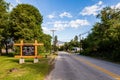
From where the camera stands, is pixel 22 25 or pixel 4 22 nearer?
pixel 4 22

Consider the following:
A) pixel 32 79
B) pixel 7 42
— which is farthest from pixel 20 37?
pixel 32 79

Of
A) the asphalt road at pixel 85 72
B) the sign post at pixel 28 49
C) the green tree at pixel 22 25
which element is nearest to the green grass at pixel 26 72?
the asphalt road at pixel 85 72

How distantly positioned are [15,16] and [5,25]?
322cm

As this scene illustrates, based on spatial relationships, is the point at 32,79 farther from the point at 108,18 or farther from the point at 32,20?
the point at 108,18

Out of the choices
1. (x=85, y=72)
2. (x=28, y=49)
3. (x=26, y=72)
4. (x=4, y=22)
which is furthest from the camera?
(x=4, y=22)

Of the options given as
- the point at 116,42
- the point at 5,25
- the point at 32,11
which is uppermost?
the point at 32,11

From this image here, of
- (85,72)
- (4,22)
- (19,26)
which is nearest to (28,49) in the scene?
(85,72)

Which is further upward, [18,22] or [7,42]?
[18,22]

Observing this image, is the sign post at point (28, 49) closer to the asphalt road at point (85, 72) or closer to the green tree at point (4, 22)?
the asphalt road at point (85, 72)

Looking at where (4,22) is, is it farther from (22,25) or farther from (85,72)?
(85,72)

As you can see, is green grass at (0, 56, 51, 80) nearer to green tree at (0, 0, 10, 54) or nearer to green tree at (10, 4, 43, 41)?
green tree at (0, 0, 10, 54)

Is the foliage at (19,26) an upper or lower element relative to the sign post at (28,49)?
Answer: upper

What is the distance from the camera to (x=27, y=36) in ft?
174

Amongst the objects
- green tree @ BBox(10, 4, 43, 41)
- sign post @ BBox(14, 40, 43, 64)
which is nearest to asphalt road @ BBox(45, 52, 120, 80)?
sign post @ BBox(14, 40, 43, 64)
